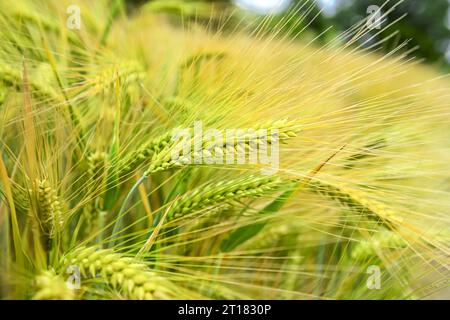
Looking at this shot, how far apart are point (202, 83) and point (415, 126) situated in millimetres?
377

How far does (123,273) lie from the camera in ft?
1.99

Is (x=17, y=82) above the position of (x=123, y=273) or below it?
above

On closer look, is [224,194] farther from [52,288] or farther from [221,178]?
[52,288]

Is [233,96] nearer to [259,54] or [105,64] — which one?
[259,54]

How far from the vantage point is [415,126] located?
2.72 feet

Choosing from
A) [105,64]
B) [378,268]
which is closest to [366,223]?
[378,268]

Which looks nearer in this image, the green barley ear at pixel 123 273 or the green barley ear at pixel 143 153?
the green barley ear at pixel 123 273

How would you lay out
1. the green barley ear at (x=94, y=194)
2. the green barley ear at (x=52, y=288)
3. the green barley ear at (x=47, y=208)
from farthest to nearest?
the green barley ear at (x=94, y=194) → the green barley ear at (x=47, y=208) → the green barley ear at (x=52, y=288)

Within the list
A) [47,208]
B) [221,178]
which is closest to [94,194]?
[47,208]

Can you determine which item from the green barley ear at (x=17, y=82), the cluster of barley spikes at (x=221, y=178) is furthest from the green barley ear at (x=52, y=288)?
the green barley ear at (x=17, y=82)

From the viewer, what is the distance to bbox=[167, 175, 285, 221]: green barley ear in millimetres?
719

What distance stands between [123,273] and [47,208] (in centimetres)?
16

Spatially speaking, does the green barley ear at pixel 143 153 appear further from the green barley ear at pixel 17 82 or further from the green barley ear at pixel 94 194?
the green barley ear at pixel 17 82

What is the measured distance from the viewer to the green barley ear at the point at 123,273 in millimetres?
585
